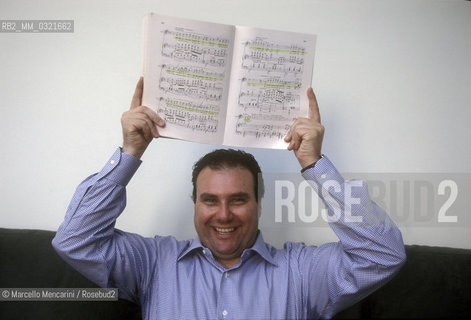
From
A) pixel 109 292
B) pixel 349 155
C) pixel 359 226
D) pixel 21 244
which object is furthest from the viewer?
pixel 349 155

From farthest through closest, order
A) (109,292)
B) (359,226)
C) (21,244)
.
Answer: (21,244)
(109,292)
(359,226)

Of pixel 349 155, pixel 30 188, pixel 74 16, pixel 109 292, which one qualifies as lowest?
pixel 109 292

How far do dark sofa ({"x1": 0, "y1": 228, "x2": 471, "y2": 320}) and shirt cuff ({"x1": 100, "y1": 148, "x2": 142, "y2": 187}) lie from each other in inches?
17.6

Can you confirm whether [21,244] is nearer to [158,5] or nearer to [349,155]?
Answer: [158,5]

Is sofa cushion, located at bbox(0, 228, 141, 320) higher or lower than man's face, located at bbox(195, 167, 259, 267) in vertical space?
lower

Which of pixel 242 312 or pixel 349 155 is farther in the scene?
pixel 349 155

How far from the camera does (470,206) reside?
68.6 inches

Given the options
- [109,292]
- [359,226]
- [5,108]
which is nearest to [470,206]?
[359,226]

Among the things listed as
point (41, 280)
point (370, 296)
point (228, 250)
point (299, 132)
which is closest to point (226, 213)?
point (228, 250)

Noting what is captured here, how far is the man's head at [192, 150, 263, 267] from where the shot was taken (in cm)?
137

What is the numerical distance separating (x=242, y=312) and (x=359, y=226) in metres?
Answer: 0.47

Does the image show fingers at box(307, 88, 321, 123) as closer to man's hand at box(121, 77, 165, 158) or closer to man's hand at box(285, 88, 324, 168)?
man's hand at box(285, 88, 324, 168)

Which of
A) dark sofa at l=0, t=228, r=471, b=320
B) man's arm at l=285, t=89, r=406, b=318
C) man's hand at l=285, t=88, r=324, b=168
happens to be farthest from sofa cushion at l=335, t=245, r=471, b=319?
man's hand at l=285, t=88, r=324, b=168

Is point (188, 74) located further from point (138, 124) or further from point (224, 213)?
point (224, 213)
